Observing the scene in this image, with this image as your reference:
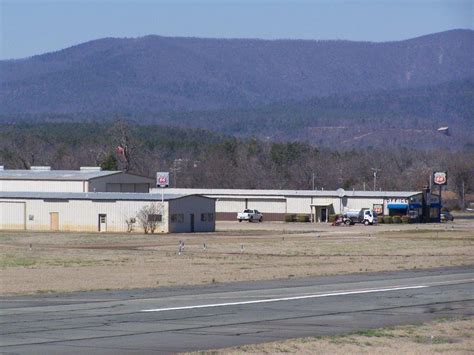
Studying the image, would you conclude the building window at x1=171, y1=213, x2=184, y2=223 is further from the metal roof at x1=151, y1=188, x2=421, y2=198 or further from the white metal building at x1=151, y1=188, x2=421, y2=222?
the metal roof at x1=151, y1=188, x2=421, y2=198

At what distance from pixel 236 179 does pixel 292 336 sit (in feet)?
496

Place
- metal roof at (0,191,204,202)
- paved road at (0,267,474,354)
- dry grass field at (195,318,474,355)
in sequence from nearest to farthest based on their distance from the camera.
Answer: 1. dry grass field at (195,318,474,355)
2. paved road at (0,267,474,354)
3. metal roof at (0,191,204,202)

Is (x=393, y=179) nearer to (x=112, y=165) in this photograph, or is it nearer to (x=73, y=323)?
(x=112, y=165)

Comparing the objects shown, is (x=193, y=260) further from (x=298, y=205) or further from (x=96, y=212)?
(x=298, y=205)

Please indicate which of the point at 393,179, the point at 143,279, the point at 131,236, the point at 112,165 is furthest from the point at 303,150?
the point at 143,279

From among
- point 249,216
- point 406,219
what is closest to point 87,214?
point 249,216

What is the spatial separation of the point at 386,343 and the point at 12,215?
7009cm

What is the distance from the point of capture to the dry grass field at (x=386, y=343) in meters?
18.8

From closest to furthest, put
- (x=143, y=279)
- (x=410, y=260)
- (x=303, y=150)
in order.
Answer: (x=143, y=279)
(x=410, y=260)
(x=303, y=150)

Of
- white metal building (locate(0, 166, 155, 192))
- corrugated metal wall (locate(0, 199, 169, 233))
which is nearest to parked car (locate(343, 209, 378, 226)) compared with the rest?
white metal building (locate(0, 166, 155, 192))

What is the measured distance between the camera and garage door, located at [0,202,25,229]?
85.8m

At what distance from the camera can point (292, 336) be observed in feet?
68.0

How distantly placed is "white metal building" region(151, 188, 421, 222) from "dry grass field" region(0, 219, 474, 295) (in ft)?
148

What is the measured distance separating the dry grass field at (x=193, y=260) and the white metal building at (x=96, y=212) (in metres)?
12.5
